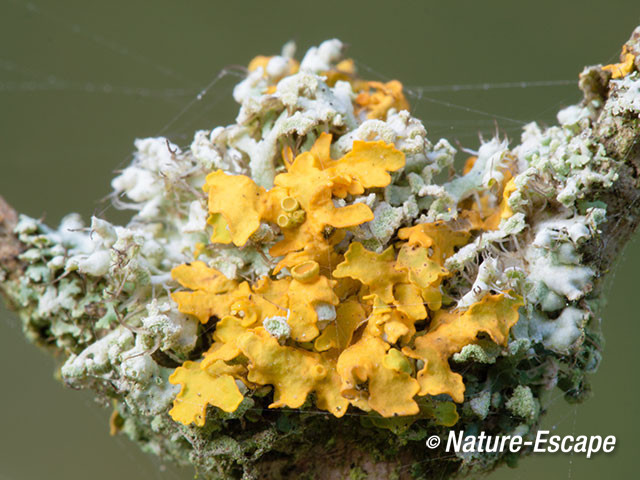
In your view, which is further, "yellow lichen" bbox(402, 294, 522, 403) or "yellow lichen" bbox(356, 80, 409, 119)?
"yellow lichen" bbox(356, 80, 409, 119)

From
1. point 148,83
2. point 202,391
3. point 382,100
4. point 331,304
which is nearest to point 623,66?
point 382,100

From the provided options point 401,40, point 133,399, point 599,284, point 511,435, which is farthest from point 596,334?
point 401,40

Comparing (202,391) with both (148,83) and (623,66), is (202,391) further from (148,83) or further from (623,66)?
(148,83)

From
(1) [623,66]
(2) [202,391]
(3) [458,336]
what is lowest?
(2) [202,391]

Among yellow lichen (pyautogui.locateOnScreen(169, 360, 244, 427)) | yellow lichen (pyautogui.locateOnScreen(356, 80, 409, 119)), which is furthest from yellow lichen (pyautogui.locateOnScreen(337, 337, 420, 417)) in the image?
yellow lichen (pyautogui.locateOnScreen(356, 80, 409, 119))

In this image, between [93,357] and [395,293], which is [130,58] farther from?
[395,293]

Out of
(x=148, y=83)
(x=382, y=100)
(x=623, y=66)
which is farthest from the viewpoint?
(x=148, y=83)

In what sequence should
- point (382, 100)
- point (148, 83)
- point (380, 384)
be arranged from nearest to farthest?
1. point (380, 384)
2. point (382, 100)
3. point (148, 83)

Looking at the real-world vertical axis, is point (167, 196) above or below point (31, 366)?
below

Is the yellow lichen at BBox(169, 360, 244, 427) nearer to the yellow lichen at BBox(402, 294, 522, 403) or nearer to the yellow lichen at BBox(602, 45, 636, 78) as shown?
the yellow lichen at BBox(402, 294, 522, 403)

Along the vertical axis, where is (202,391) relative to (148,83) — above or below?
below

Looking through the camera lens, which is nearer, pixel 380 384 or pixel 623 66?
pixel 380 384
